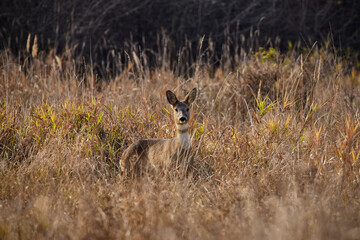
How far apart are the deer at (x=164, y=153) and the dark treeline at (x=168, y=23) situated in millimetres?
5554

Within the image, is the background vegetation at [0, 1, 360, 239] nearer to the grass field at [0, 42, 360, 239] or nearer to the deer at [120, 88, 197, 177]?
the grass field at [0, 42, 360, 239]

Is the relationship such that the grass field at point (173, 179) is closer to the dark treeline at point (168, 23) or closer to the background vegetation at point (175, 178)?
the background vegetation at point (175, 178)

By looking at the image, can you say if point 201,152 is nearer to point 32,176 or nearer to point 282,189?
point 282,189

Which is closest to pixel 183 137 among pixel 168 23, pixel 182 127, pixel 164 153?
pixel 182 127

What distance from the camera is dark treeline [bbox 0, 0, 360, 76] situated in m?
10.0

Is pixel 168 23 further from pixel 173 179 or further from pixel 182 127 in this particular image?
pixel 173 179

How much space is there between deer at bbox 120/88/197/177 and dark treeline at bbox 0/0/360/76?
5554 millimetres

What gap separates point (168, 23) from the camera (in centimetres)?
1146

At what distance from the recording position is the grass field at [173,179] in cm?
325

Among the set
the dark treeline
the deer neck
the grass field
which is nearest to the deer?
the deer neck

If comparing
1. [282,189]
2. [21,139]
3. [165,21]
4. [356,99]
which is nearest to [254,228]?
[282,189]

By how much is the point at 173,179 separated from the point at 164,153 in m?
0.32

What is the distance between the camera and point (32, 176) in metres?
4.23

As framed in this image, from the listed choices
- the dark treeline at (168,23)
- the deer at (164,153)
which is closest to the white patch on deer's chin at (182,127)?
the deer at (164,153)
